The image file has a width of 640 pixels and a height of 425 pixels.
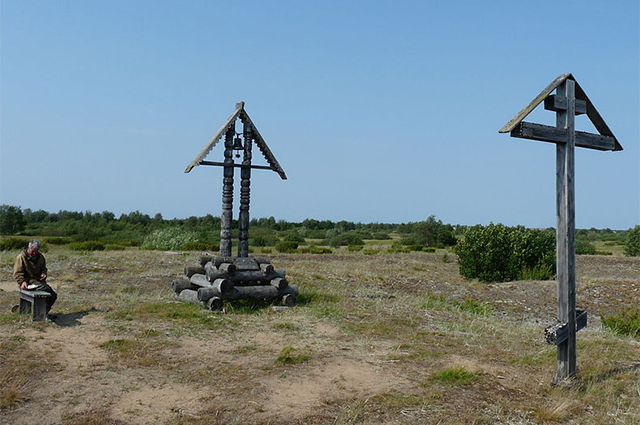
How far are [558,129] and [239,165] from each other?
8.61m

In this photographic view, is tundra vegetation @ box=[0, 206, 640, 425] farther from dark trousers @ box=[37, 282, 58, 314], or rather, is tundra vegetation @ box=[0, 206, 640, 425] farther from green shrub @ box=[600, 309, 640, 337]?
dark trousers @ box=[37, 282, 58, 314]

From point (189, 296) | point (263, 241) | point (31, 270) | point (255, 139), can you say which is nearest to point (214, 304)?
point (189, 296)

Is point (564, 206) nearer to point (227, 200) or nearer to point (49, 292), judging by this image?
point (227, 200)

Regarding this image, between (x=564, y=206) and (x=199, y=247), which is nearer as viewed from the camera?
(x=564, y=206)

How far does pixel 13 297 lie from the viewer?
14.8 m

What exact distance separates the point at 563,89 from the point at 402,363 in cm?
501

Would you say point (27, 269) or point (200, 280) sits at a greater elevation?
point (27, 269)

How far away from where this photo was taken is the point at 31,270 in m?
11.8

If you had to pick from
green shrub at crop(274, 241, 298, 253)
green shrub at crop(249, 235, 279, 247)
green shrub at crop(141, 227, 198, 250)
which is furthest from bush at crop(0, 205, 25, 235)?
green shrub at crop(274, 241, 298, 253)

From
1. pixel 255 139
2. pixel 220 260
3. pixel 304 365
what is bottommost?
pixel 304 365

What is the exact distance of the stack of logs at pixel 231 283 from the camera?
13094 millimetres

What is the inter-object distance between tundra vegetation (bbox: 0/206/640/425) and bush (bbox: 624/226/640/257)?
27088 mm

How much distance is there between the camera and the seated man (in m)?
11.5

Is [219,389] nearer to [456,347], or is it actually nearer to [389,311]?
[456,347]
